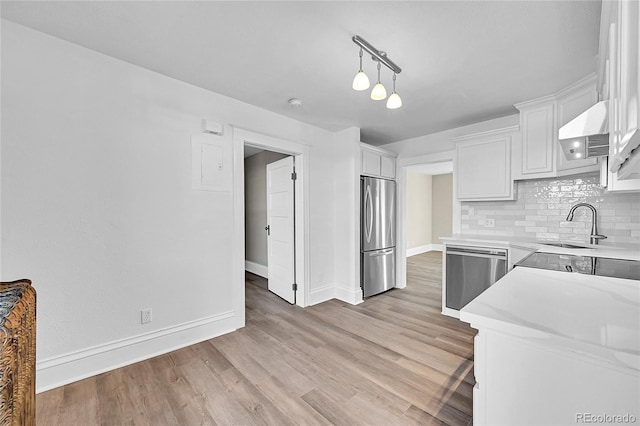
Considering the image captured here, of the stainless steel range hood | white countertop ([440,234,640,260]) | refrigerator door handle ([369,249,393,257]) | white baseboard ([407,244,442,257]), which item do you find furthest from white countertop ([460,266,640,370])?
white baseboard ([407,244,442,257])

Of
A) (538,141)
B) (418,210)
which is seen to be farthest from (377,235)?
(418,210)

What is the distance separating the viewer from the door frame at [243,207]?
279 centimetres

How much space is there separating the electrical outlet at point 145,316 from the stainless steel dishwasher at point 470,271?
315cm

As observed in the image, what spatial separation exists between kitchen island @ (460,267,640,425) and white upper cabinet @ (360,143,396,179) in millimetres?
2906

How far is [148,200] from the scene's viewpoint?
2.23 metres

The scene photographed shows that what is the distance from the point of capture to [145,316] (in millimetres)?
2221

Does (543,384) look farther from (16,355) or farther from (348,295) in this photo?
(348,295)

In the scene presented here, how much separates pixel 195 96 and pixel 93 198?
1.25 metres

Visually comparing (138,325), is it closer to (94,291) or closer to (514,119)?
(94,291)

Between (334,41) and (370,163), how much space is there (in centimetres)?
213

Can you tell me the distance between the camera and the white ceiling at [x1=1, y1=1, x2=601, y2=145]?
1577 millimetres

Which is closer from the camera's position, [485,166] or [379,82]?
[379,82]

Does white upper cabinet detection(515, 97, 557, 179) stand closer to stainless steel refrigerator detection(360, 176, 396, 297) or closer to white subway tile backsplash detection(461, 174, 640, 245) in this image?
white subway tile backsplash detection(461, 174, 640, 245)

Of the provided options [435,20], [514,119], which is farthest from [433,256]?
[435,20]
